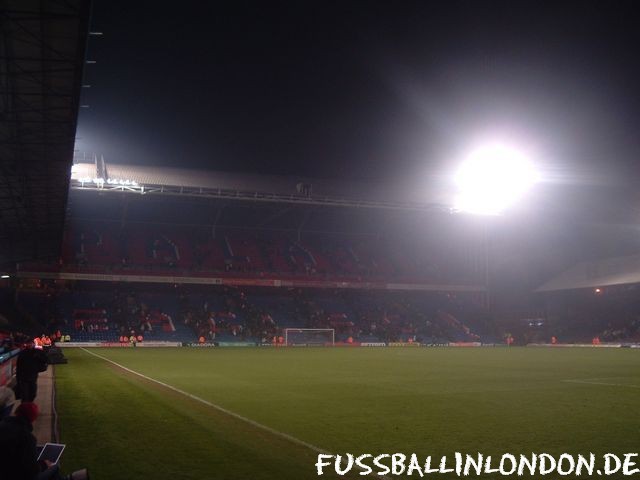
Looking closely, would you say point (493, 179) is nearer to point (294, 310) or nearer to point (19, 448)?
point (294, 310)

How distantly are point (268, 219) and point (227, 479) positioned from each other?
52438mm

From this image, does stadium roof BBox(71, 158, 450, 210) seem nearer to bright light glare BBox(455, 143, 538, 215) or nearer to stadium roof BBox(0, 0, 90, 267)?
bright light glare BBox(455, 143, 538, 215)

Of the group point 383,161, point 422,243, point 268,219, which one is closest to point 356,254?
point 422,243

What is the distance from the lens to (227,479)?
22.6 ft

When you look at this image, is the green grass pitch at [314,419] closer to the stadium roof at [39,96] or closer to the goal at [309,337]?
the stadium roof at [39,96]

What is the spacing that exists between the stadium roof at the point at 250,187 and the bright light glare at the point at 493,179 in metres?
2.84

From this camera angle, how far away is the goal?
5372 centimetres

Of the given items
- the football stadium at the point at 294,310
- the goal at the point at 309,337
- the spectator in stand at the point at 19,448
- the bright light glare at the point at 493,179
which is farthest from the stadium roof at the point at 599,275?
the spectator in stand at the point at 19,448

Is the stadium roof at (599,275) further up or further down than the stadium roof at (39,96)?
further down

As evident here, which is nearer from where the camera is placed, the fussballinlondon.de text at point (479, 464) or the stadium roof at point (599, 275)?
the fussballinlondon.de text at point (479, 464)

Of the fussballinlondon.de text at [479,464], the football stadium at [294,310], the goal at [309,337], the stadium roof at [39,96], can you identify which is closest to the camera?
the fussballinlondon.de text at [479,464]

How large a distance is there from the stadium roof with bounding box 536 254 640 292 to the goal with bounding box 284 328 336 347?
25.4m

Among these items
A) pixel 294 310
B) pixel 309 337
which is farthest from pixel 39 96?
pixel 294 310

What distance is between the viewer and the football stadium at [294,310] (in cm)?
878
